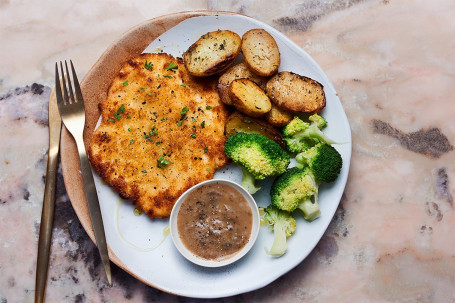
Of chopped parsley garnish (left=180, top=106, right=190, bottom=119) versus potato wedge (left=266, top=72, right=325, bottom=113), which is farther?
chopped parsley garnish (left=180, top=106, right=190, bottom=119)

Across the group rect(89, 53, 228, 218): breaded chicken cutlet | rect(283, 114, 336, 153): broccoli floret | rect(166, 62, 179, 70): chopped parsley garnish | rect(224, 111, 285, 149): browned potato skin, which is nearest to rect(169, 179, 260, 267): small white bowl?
rect(89, 53, 228, 218): breaded chicken cutlet

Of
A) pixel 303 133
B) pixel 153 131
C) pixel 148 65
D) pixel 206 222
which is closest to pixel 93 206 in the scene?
pixel 153 131

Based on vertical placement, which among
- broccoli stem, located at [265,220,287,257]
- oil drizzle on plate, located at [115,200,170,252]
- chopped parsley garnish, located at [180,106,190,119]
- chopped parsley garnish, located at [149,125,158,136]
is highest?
chopped parsley garnish, located at [180,106,190,119]

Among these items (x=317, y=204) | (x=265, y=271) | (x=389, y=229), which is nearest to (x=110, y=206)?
(x=265, y=271)

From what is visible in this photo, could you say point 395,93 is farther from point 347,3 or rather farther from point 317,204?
point 317,204

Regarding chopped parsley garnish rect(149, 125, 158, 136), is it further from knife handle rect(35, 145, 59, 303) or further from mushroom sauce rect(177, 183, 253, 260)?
knife handle rect(35, 145, 59, 303)

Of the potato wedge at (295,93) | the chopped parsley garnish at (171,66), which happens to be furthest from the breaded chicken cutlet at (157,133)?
the potato wedge at (295,93)
